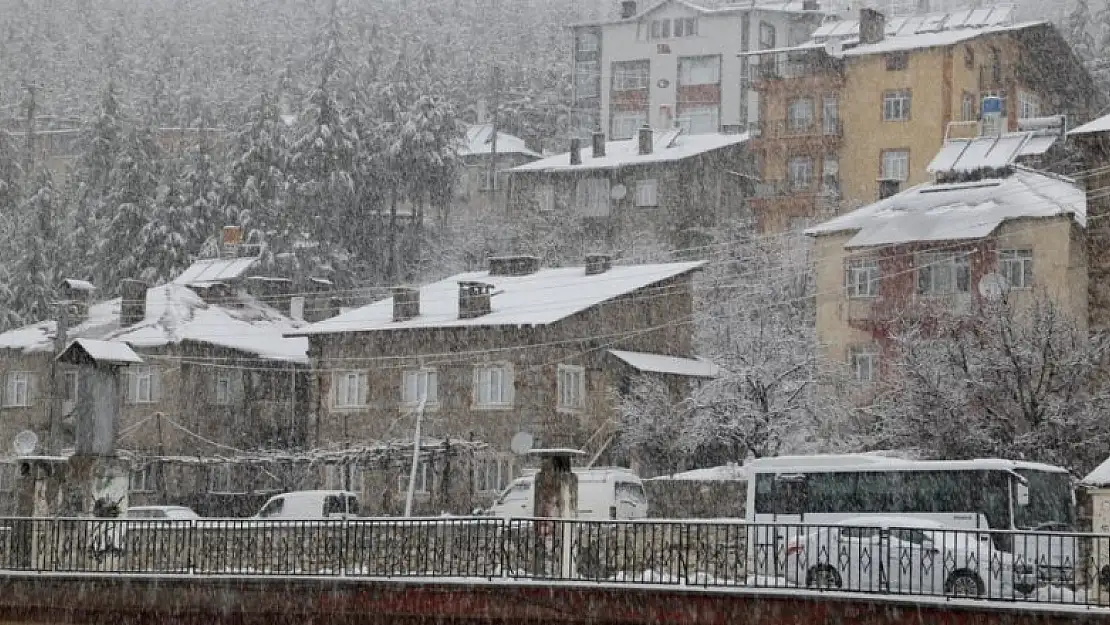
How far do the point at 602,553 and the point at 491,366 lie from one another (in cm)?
2334

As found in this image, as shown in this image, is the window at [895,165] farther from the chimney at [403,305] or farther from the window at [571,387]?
the chimney at [403,305]

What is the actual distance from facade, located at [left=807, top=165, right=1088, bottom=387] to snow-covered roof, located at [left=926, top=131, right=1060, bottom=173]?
1.53ft

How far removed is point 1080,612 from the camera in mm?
19734

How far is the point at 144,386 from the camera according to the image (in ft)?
173

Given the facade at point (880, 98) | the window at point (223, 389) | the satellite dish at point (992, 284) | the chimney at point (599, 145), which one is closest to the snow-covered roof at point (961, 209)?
the satellite dish at point (992, 284)

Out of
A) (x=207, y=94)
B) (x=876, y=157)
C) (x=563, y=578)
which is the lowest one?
(x=563, y=578)

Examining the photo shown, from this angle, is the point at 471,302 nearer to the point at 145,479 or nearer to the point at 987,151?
the point at 145,479

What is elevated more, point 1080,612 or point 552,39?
point 552,39

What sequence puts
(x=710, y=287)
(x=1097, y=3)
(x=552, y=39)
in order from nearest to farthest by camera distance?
(x=710, y=287) → (x=1097, y=3) → (x=552, y=39)

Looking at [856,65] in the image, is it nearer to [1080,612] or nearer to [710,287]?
[710,287]

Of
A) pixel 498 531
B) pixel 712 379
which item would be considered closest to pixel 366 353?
pixel 712 379

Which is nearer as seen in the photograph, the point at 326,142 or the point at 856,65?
the point at 856,65

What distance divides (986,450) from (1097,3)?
68.0 m

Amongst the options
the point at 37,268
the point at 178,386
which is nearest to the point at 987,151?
the point at 178,386
